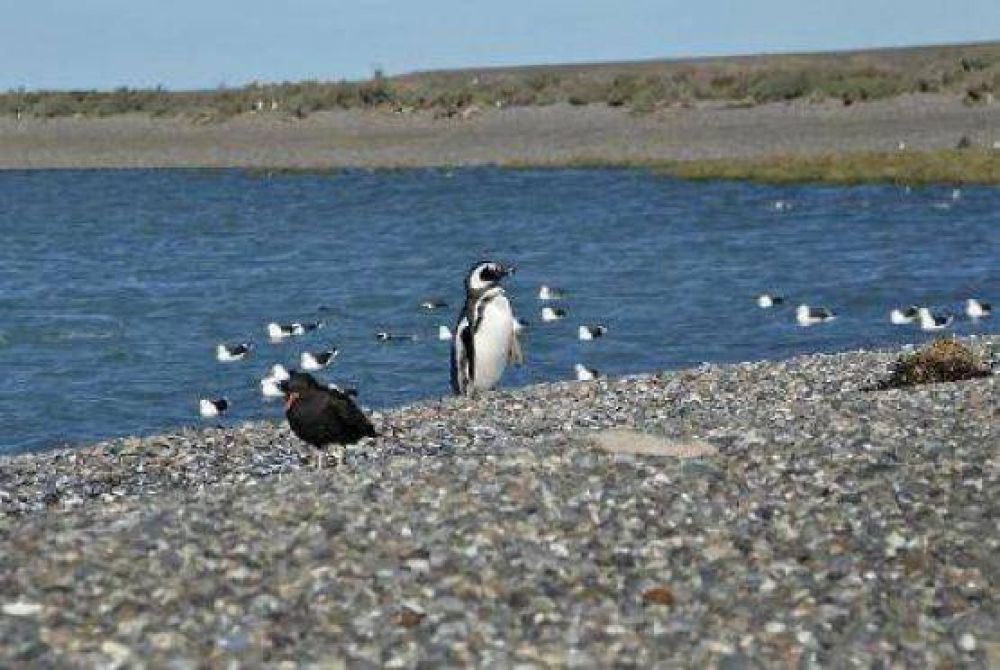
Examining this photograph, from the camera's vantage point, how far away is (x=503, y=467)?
12.8 metres

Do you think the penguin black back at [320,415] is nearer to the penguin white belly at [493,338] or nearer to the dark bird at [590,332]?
the penguin white belly at [493,338]

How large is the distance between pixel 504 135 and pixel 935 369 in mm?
55954

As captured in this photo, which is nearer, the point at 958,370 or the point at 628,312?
the point at 958,370

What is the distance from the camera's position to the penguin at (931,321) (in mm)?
30297

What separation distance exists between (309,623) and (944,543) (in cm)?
370

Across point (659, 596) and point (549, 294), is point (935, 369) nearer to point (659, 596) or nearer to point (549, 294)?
point (659, 596)

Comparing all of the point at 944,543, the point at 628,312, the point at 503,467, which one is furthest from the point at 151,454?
the point at 628,312

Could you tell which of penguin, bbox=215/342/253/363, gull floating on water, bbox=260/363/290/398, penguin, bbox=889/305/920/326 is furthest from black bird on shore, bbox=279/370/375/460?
penguin, bbox=889/305/920/326

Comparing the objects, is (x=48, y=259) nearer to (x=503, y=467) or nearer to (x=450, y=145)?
(x=450, y=145)

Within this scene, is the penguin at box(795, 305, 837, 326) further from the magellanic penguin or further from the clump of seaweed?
the clump of seaweed

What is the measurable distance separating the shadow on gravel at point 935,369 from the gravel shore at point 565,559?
4215 millimetres

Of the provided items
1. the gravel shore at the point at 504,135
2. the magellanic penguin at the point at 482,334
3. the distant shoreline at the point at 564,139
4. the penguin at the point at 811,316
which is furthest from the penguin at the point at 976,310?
the gravel shore at the point at 504,135

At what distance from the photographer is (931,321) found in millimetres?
30281

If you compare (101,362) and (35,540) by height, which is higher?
(35,540)
